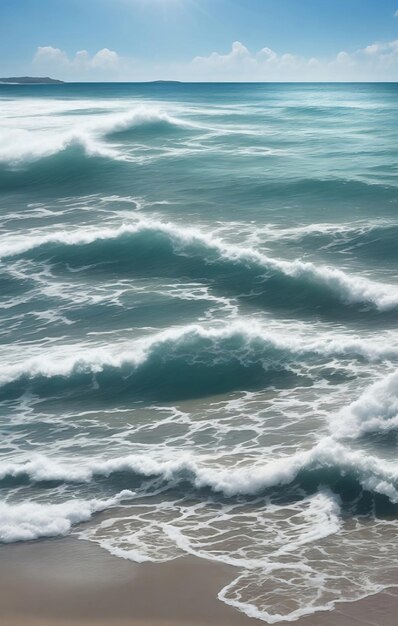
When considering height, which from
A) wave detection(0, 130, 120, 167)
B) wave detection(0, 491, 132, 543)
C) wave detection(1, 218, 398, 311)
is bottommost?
wave detection(0, 491, 132, 543)

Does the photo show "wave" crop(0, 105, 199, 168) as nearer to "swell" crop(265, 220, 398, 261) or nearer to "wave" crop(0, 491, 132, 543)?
"swell" crop(265, 220, 398, 261)

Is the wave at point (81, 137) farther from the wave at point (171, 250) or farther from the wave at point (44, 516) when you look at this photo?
the wave at point (44, 516)

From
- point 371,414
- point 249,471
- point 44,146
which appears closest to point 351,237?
point 371,414

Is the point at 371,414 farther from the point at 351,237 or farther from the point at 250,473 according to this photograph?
the point at 351,237

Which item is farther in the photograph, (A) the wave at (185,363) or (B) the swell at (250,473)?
(A) the wave at (185,363)

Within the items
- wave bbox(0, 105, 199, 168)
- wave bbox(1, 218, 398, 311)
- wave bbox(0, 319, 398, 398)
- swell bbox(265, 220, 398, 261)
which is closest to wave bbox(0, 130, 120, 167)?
wave bbox(0, 105, 199, 168)

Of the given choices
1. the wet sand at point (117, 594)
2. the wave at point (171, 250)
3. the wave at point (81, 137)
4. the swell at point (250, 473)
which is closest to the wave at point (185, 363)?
the swell at point (250, 473)
